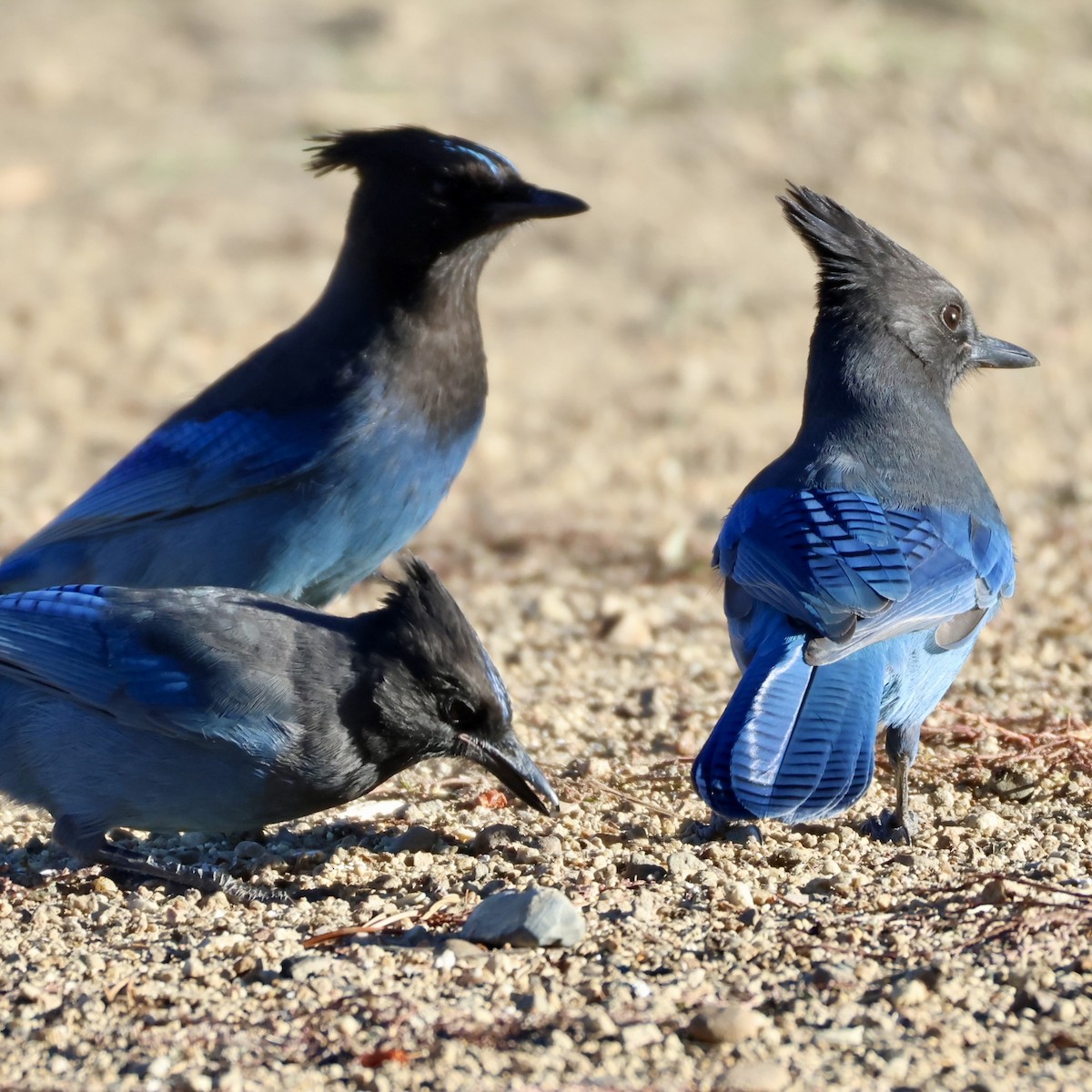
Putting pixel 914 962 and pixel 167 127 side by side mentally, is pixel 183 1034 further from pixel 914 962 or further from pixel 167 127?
pixel 167 127

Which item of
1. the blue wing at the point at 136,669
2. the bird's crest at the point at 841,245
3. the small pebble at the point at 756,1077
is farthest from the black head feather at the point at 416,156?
the small pebble at the point at 756,1077

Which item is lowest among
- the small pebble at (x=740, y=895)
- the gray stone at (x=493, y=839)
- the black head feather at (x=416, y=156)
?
the gray stone at (x=493, y=839)

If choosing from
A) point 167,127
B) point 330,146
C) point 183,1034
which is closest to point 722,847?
point 183,1034

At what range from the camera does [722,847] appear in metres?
3.90

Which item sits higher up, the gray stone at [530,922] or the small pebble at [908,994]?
the small pebble at [908,994]

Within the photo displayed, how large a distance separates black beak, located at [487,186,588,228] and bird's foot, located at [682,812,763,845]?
1942 millimetres

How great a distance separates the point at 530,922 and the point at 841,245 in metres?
2.19

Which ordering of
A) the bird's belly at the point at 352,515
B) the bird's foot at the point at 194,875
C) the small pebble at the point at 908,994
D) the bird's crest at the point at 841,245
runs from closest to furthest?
the small pebble at the point at 908,994, the bird's foot at the point at 194,875, the bird's crest at the point at 841,245, the bird's belly at the point at 352,515

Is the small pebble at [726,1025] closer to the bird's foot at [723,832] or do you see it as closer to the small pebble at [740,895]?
the small pebble at [740,895]

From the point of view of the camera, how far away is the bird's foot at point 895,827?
13.0ft

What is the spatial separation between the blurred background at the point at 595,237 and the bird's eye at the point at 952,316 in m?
1.03

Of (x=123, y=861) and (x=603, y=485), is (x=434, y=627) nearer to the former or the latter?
(x=123, y=861)

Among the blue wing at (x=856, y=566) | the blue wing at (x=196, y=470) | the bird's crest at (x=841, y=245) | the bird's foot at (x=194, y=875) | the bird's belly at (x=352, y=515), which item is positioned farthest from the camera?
the blue wing at (x=196, y=470)

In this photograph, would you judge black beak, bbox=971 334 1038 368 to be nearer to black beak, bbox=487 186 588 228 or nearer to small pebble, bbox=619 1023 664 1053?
black beak, bbox=487 186 588 228
